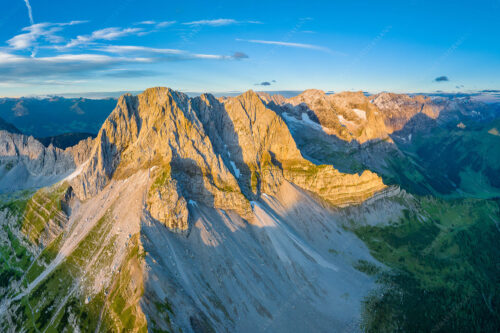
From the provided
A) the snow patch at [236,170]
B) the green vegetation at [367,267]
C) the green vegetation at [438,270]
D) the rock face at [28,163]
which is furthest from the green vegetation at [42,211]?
the green vegetation at [438,270]

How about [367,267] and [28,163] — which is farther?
[28,163]

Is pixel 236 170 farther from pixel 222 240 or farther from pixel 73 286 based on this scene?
pixel 73 286

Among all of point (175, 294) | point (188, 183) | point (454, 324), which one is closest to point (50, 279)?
point (175, 294)

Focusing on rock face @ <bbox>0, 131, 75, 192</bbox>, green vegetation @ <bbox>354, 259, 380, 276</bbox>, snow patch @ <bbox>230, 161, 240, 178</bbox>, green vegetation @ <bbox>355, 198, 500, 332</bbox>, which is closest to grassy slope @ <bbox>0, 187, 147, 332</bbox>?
rock face @ <bbox>0, 131, 75, 192</bbox>

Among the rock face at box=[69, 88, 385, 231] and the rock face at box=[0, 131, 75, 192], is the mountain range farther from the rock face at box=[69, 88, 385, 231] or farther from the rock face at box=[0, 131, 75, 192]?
the rock face at box=[0, 131, 75, 192]

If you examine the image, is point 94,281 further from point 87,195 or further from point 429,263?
point 429,263

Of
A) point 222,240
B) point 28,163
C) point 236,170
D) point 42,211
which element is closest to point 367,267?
point 222,240
